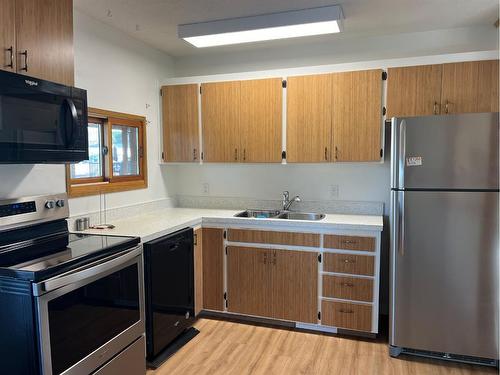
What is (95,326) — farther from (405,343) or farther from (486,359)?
(486,359)

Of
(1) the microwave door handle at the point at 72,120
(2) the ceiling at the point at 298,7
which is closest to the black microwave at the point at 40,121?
(1) the microwave door handle at the point at 72,120

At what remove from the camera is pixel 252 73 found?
3332 mm

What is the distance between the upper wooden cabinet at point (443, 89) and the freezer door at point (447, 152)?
451 mm

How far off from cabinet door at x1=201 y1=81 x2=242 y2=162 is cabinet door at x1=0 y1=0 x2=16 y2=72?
1.81 meters

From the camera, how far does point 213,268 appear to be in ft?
10.6

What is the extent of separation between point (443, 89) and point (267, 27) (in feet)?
4.56

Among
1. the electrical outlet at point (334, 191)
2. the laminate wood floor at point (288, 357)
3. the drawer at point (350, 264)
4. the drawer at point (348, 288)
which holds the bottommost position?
the laminate wood floor at point (288, 357)

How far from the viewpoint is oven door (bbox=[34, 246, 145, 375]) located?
157 centimetres

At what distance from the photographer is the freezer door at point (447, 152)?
7.86ft

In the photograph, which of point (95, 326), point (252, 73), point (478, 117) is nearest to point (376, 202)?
point (478, 117)

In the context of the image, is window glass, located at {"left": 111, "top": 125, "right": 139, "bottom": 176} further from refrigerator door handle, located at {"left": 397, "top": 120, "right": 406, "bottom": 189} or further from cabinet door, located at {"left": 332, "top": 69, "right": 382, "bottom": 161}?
refrigerator door handle, located at {"left": 397, "top": 120, "right": 406, "bottom": 189}

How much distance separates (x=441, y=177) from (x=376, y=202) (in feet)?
2.95

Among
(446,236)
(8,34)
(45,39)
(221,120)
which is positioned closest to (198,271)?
(221,120)

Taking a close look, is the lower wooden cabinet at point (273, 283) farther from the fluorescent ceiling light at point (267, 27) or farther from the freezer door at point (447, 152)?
the fluorescent ceiling light at point (267, 27)
